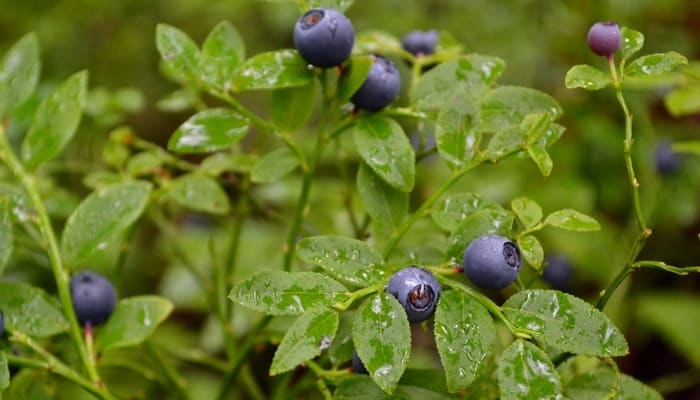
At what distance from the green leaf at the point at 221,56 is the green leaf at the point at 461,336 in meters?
0.46

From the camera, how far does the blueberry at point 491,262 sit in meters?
0.85

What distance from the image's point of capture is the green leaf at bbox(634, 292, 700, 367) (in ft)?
7.07

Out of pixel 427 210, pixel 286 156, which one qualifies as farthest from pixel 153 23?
pixel 427 210

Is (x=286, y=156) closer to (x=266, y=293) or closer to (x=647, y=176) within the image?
(x=266, y=293)

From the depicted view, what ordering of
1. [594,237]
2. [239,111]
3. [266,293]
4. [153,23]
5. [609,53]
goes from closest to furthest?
[266,293] < [609,53] < [239,111] < [594,237] < [153,23]

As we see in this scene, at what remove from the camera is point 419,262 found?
100 cm

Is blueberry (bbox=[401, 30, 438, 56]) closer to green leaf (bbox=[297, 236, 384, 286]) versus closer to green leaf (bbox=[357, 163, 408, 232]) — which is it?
green leaf (bbox=[357, 163, 408, 232])

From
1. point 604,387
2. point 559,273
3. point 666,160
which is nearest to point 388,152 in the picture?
point 604,387

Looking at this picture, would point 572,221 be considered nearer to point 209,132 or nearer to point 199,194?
point 209,132

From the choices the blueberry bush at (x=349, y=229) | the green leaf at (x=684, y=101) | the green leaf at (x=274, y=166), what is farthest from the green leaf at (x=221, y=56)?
the green leaf at (x=684, y=101)

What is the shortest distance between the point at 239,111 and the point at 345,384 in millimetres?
415

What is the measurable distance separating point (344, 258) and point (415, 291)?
0.10 meters

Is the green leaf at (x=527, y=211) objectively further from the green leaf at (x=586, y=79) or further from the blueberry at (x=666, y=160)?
the blueberry at (x=666, y=160)

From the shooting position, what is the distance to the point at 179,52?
3.67ft
